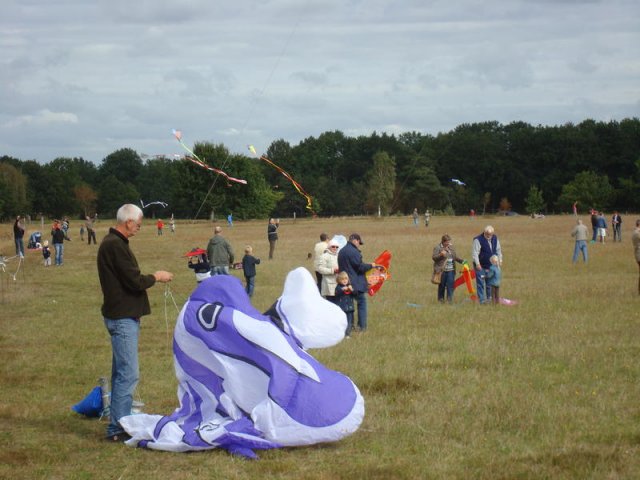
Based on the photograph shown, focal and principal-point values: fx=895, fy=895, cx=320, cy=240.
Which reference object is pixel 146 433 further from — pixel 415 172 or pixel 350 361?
pixel 415 172

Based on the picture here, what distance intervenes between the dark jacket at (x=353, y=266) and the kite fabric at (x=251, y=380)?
22.0ft

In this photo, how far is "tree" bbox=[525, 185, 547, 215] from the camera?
90.8m

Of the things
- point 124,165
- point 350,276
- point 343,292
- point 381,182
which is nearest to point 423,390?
point 343,292

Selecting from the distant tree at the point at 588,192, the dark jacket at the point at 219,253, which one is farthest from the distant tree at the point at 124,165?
the dark jacket at the point at 219,253

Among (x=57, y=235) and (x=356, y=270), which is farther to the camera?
(x=57, y=235)

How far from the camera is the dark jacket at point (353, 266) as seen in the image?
47.3 feet

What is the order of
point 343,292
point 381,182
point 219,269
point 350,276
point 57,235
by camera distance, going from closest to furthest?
1. point 343,292
2. point 350,276
3. point 219,269
4. point 57,235
5. point 381,182

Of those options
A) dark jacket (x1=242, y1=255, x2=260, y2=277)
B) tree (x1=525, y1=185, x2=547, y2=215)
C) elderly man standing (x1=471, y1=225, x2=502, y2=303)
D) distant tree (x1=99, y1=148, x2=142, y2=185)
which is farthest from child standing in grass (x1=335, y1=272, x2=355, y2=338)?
distant tree (x1=99, y1=148, x2=142, y2=185)

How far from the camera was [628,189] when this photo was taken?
310 feet

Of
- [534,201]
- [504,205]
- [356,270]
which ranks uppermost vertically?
[534,201]

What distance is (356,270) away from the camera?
14.5m

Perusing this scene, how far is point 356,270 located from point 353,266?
10 cm

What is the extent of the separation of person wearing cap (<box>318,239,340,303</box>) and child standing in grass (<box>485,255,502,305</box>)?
4.03m

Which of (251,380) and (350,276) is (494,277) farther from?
(251,380)
